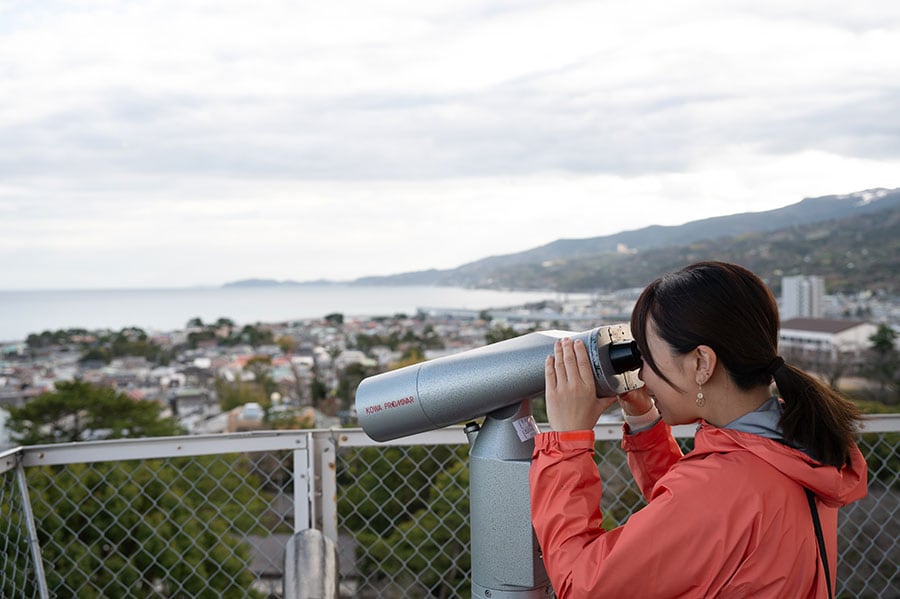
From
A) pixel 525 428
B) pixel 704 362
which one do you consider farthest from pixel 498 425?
pixel 704 362

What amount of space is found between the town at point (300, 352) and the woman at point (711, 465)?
803 centimetres

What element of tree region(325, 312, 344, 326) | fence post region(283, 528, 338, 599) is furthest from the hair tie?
tree region(325, 312, 344, 326)

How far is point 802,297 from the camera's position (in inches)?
826

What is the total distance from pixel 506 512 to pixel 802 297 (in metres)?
21.9

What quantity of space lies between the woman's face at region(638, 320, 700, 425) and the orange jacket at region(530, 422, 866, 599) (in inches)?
1.8

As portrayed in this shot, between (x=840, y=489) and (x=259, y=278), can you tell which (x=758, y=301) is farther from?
(x=259, y=278)

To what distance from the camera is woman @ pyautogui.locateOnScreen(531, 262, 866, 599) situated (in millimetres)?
987

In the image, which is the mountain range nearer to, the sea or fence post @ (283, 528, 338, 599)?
the sea

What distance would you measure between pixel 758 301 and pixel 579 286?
18859 mm

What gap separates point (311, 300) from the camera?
70.5 meters

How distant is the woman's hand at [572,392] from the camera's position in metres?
1.10

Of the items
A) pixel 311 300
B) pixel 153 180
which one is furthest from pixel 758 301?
pixel 311 300

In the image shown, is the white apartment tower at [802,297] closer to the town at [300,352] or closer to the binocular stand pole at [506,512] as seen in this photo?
the town at [300,352]

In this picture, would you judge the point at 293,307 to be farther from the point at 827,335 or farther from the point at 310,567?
the point at 310,567
